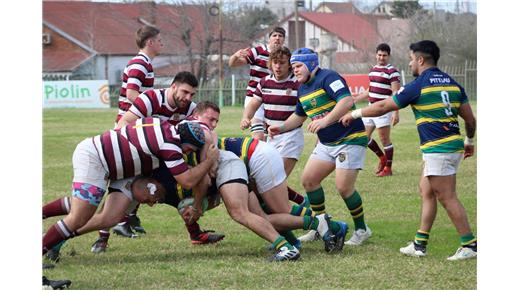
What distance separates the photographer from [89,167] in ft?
25.5

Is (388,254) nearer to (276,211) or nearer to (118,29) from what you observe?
(276,211)

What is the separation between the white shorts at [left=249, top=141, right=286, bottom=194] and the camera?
8398 millimetres

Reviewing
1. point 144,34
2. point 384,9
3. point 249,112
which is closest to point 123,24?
point 384,9

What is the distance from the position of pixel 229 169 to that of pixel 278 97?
229 centimetres

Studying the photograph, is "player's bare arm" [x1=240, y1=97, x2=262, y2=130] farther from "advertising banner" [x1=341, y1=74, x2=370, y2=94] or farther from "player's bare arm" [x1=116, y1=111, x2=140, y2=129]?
"advertising banner" [x1=341, y1=74, x2=370, y2=94]

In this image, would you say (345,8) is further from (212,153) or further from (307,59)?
(212,153)

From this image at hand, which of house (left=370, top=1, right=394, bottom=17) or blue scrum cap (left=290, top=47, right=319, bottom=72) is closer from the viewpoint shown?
blue scrum cap (left=290, top=47, right=319, bottom=72)

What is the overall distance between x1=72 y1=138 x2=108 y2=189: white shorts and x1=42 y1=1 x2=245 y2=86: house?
43.8 m

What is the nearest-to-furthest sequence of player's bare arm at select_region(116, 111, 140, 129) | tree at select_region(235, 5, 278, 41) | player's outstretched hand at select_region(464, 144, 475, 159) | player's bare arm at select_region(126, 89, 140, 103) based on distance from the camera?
player's outstretched hand at select_region(464, 144, 475, 159), player's bare arm at select_region(116, 111, 140, 129), player's bare arm at select_region(126, 89, 140, 103), tree at select_region(235, 5, 278, 41)

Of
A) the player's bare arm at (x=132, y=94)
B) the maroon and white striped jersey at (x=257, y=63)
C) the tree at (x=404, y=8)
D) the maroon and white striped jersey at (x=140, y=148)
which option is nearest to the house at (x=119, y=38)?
the tree at (x=404, y=8)

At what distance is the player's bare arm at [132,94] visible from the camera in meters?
9.81

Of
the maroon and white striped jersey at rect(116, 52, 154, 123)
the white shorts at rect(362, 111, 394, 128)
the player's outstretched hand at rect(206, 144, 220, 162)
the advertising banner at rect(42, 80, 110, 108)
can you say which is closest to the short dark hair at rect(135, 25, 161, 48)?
the maroon and white striped jersey at rect(116, 52, 154, 123)

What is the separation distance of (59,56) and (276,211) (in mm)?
46377
